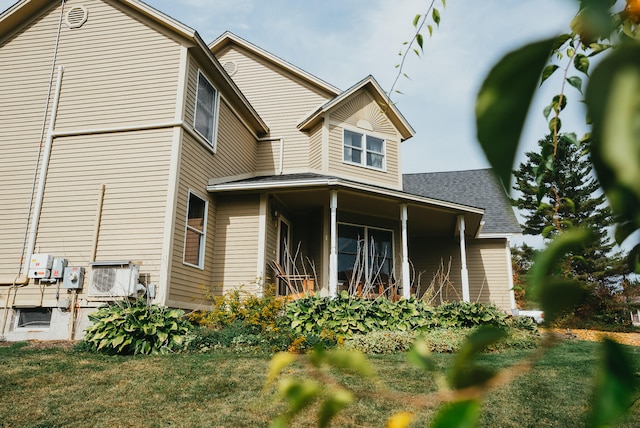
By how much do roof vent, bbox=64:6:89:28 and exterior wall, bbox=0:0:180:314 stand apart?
11cm

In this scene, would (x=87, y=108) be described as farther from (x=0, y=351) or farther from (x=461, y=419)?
(x=461, y=419)

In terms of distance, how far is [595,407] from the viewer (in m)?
0.27

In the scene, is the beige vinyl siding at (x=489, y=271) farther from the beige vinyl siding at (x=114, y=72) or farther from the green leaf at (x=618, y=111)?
the green leaf at (x=618, y=111)

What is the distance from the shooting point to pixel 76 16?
1066 cm

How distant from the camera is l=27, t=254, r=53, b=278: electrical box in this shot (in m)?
8.95

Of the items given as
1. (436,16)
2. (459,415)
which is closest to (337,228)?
(436,16)

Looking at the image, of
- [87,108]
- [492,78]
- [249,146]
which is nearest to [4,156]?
[87,108]

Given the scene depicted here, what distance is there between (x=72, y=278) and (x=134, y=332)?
2303mm

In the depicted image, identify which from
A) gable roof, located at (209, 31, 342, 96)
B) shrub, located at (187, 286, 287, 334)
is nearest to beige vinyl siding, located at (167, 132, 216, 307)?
shrub, located at (187, 286, 287, 334)

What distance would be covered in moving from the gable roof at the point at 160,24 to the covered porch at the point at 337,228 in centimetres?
229

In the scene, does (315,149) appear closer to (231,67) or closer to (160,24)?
(231,67)

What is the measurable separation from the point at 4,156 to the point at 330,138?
7.58 m

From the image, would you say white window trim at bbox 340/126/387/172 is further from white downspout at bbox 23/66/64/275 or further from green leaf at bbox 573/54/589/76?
green leaf at bbox 573/54/589/76

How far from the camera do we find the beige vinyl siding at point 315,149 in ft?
43.5
